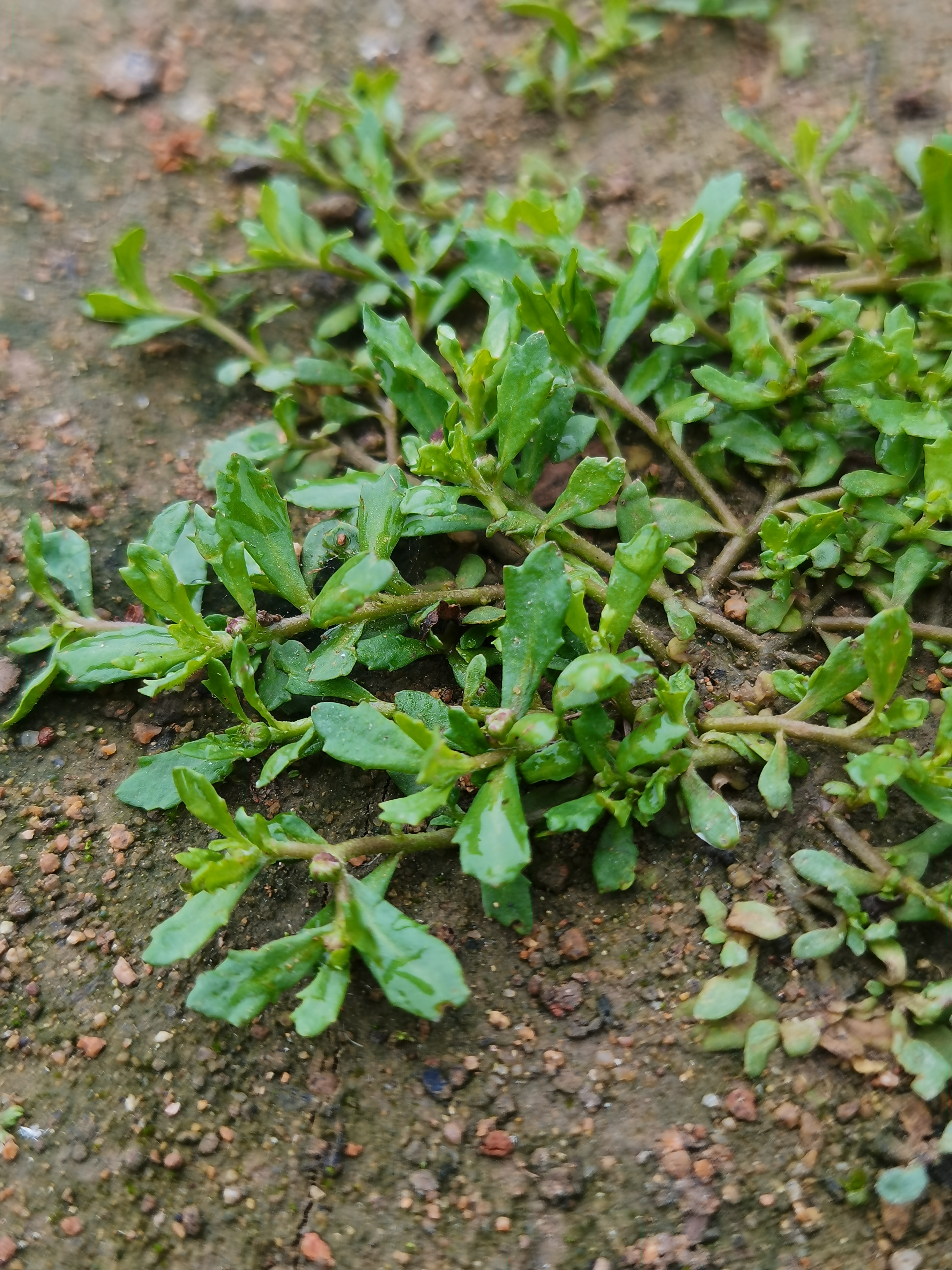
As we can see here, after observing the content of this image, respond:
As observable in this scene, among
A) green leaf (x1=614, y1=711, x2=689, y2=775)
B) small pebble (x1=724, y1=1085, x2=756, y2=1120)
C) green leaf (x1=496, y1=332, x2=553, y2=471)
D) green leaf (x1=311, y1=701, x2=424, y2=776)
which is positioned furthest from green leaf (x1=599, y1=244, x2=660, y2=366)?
small pebble (x1=724, y1=1085, x2=756, y2=1120)

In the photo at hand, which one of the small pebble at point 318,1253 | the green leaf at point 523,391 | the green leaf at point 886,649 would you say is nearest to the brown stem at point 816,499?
the green leaf at point 886,649

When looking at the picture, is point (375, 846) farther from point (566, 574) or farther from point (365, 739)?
point (566, 574)

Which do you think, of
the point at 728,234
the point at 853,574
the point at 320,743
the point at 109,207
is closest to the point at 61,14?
the point at 109,207

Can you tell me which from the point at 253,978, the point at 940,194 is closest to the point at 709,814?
the point at 253,978

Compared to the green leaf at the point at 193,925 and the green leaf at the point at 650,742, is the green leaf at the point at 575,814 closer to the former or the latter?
the green leaf at the point at 650,742

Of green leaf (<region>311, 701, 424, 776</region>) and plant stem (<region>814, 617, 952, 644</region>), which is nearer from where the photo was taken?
green leaf (<region>311, 701, 424, 776</region>)

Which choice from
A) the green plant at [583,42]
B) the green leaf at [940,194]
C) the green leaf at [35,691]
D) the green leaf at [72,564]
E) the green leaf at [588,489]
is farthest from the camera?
the green plant at [583,42]

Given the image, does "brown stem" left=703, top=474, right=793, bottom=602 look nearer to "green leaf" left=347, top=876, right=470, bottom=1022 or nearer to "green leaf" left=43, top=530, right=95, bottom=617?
"green leaf" left=347, top=876, right=470, bottom=1022
